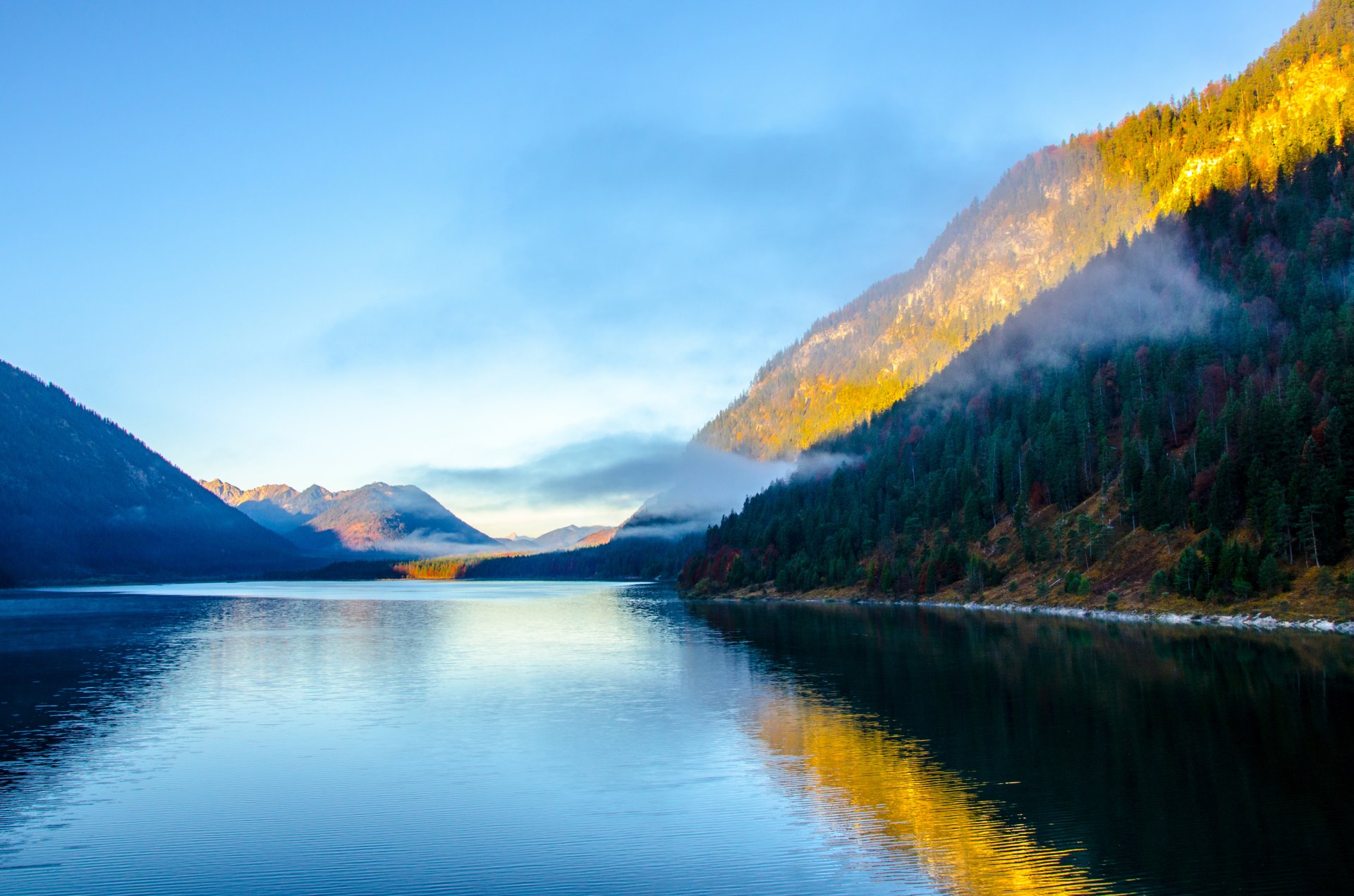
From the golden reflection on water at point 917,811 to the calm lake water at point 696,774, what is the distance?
0.45 ft

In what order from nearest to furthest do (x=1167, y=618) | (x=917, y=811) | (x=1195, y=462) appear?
(x=917, y=811)
(x=1167, y=618)
(x=1195, y=462)

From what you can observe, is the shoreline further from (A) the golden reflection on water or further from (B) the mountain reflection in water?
(A) the golden reflection on water

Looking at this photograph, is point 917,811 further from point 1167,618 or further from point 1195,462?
point 1195,462

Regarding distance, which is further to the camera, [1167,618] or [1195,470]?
[1195,470]

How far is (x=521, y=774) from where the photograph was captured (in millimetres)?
36125

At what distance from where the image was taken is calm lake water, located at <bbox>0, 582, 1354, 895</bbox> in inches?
939

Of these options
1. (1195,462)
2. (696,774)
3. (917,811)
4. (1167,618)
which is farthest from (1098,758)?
(1195,462)

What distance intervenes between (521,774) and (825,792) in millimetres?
13237

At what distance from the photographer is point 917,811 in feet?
96.3

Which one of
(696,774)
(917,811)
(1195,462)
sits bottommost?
(696,774)

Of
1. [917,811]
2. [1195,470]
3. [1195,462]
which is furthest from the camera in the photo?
[1195,470]

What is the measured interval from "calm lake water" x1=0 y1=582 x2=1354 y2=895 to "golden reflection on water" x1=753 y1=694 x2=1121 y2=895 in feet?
0.45

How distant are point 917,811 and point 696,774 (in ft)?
32.8

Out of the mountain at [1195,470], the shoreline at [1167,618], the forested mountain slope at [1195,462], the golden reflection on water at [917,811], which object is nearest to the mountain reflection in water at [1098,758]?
the golden reflection on water at [917,811]
